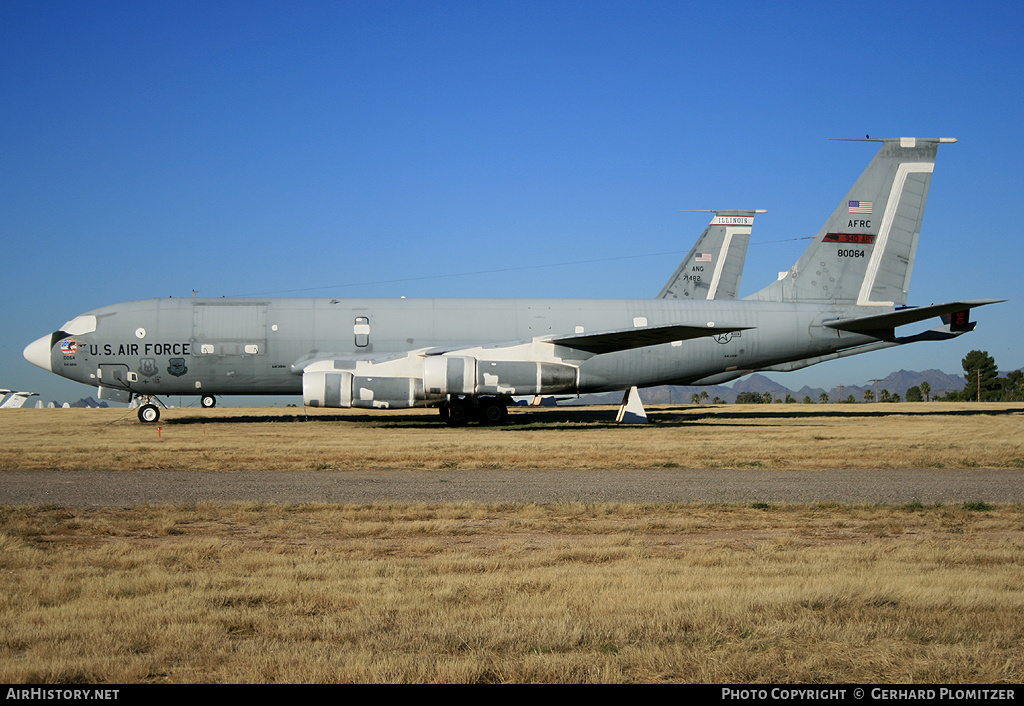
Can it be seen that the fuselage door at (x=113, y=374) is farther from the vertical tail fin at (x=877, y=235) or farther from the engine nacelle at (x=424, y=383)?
the vertical tail fin at (x=877, y=235)

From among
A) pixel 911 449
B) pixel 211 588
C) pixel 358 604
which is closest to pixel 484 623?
pixel 358 604

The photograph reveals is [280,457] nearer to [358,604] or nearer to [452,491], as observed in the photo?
[452,491]

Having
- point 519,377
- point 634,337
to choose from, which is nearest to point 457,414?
point 519,377

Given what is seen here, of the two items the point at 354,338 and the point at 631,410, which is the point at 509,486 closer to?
the point at 354,338

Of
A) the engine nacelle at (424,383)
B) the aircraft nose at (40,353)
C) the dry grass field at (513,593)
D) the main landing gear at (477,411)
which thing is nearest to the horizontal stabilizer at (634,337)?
the engine nacelle at (424,383)

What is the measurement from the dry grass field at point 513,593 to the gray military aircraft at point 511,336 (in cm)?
1390

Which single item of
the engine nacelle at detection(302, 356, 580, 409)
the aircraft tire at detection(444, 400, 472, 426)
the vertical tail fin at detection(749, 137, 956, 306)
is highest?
the vertical tail fin at detection(749, 137, 956, 306)

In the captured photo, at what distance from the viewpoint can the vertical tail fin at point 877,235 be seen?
27.0 meters

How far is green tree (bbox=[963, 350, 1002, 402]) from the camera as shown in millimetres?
74188

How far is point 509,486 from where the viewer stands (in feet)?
39.1

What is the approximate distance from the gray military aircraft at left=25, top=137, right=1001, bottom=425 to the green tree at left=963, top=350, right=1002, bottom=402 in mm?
53217

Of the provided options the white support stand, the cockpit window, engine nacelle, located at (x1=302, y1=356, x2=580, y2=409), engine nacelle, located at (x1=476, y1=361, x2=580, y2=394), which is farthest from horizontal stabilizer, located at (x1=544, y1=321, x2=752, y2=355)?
the cockpit window

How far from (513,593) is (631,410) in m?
21.0

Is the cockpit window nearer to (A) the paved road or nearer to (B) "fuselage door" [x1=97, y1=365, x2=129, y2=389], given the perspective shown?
(B) "fuselage door" [x1=97, y1=365, x2=129, y2=389]
